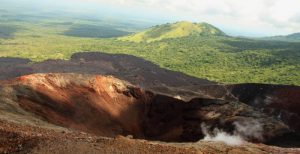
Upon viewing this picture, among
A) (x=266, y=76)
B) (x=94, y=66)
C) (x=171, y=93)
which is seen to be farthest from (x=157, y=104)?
(x=266, y=76)

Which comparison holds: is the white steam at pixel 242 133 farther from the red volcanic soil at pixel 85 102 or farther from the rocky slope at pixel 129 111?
the red volcanic soil at pixel 85 102

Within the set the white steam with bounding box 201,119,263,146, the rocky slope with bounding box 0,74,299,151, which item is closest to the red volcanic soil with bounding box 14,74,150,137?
the rocky slope with bounding box 0,74,299,151

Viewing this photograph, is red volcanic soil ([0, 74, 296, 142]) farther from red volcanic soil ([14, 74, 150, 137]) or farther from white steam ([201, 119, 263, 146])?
white steam ([201, 119, 263, 146])

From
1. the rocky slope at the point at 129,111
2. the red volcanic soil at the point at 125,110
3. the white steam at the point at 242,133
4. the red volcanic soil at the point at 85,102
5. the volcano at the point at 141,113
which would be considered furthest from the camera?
the white steam at the point at 242,133

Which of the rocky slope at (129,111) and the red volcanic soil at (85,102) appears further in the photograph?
the rocky slope at (129,111)

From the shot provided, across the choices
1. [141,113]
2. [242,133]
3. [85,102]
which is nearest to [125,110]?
[141,113]

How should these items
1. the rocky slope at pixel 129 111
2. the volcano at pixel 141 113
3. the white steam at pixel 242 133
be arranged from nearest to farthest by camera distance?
the volcano at pixel 141 113 < the rocky slope at pixel 129 111 < the white steam at pixel 242 133

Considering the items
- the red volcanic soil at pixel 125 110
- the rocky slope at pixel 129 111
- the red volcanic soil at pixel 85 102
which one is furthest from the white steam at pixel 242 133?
the red volcanic soil at pixel 85 102

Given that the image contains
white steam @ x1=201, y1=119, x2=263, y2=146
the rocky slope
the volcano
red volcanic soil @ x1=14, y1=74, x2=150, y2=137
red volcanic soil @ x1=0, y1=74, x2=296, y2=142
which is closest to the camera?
the volcano

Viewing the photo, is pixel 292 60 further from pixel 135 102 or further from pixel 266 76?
pixel 135 102

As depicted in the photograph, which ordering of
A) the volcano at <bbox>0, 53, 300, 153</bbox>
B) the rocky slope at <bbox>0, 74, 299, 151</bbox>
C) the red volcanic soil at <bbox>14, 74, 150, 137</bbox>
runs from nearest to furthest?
the volcano at <bbox>0, 53, 300, 153</bbox>
the red volcanic soil at <bbox>14, 74, 150, 137</bbox>
the rocky slope at <bbox>0, 74, 299, 151</bbox>

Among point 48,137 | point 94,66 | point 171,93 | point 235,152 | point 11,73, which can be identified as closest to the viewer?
point 48,137
